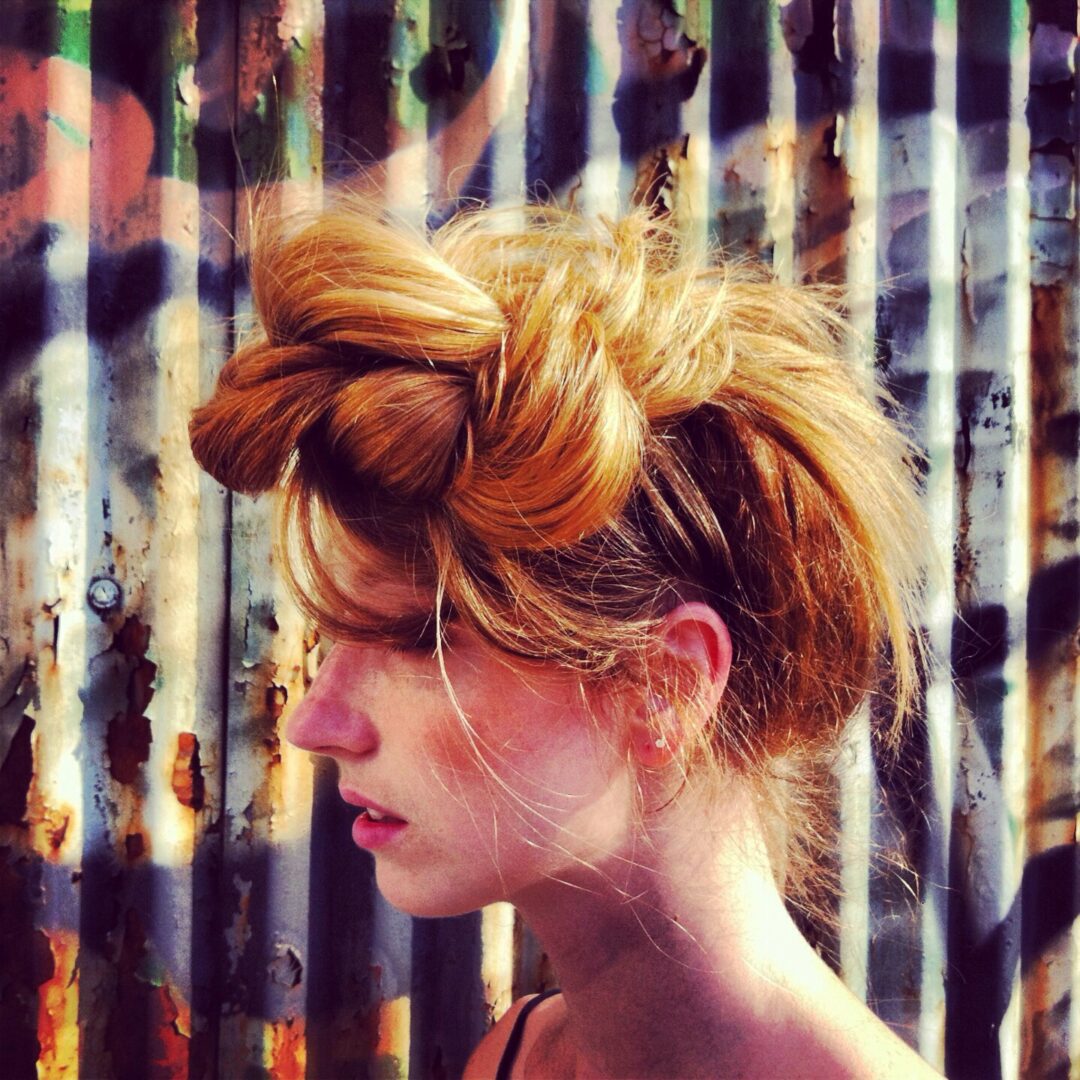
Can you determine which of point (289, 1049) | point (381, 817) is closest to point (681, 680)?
point (381, 817)

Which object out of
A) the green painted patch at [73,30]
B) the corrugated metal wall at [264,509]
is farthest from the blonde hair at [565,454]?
the green painted patch at [73,30]

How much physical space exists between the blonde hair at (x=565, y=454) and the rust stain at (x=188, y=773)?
0.65 metres

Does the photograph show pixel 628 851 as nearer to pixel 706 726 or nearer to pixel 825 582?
pixel 706 726

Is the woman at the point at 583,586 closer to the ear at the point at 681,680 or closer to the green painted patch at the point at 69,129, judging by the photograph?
the ear at the point at 681,680

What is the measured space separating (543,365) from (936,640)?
43.3 inches

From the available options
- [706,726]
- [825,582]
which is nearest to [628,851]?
[706,726]

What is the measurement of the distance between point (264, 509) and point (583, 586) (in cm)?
78

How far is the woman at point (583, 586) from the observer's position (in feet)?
2.91

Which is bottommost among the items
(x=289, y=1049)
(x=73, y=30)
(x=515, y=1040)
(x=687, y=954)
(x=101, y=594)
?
(x=289, y=1049)

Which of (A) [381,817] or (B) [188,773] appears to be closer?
(A) [381,817]

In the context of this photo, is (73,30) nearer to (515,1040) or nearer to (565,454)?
(565,454)

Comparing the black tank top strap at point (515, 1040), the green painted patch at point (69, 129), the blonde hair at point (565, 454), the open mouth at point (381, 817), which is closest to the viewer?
the blonde hair at point (565, 454)

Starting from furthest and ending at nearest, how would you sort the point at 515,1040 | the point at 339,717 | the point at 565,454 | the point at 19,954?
the point at 19,954 → the point at 515,1040 → the point at 339,717 → the point at 565,454

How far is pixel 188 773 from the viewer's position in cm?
151
